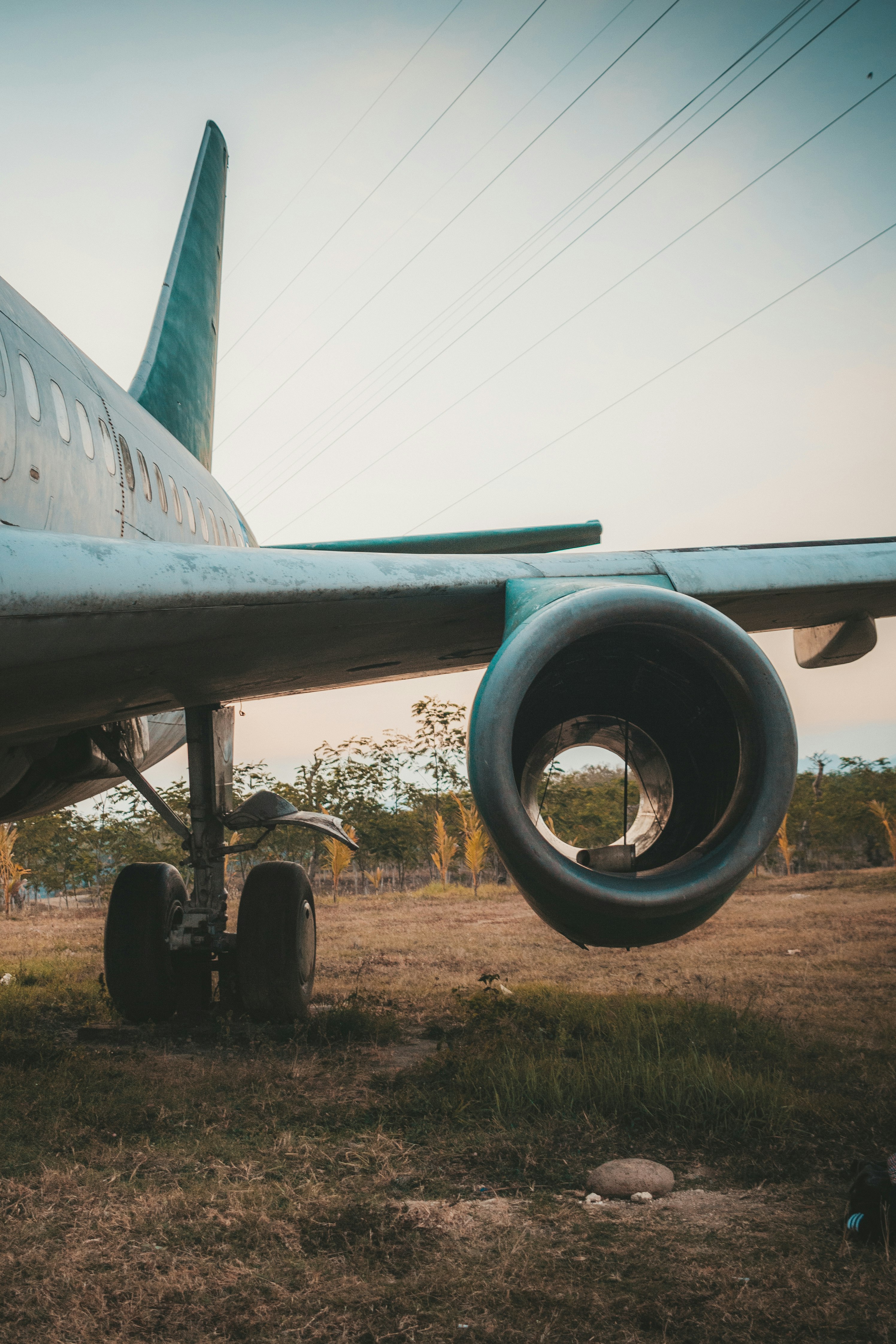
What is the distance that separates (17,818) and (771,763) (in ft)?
16.0

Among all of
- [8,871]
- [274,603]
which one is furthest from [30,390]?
[8,871]

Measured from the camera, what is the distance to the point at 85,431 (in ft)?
14.3

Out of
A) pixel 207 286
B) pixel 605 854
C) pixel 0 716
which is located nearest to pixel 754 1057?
pixel 605 854

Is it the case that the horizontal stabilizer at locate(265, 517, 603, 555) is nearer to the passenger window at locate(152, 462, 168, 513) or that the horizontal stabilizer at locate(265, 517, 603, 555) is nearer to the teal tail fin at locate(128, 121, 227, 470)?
the passenger window at locate(152, 462, 168, 513)

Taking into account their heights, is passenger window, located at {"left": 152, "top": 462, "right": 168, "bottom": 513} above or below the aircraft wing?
above

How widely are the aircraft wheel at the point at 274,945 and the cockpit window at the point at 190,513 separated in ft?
7.51

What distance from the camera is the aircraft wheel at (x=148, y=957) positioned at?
632 cm

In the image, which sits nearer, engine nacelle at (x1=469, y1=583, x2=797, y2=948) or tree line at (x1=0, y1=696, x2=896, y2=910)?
engine nacelle at (x1=469, y1=583, x2=797, y2=948)

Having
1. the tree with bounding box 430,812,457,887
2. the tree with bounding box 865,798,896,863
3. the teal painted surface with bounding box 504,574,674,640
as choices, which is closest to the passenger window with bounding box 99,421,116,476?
the teal painted surface with bounding box 504,574,674,640

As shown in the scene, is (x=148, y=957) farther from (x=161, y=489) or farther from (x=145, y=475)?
(x=145, y=475)

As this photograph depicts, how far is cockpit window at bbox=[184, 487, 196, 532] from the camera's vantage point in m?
6.10

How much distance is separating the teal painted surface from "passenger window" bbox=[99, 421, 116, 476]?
2.29m

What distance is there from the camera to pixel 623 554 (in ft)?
11.7

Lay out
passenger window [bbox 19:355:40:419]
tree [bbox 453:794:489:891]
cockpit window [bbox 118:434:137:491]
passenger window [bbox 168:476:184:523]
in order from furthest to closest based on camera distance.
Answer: tree [bbox 453:794:489:891], passenger window [bbox 168:476:184:523], cockpit window [bbox 118:434:137:491], passenger window [bbox 19:355:40:419]
